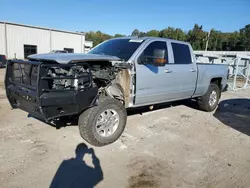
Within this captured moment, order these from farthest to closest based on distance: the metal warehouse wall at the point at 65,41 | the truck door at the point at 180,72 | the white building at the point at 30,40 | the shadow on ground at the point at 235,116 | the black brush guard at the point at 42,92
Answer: the metal warehouse wall at the point at 65,41 → the white building at the point at 30,40 → the shadow on ground at the point at 235,116 → the truck door at the point at 180,72 → the black brush guard at the point at 42,92

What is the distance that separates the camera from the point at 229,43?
247 ft

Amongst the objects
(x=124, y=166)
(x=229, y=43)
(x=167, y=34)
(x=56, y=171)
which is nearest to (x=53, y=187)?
(x=56, y=171)

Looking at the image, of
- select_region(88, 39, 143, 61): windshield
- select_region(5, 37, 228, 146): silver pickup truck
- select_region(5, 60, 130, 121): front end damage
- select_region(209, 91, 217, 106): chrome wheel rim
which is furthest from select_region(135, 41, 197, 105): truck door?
select_region(209, 91, 217, 106): chrome wheel rim

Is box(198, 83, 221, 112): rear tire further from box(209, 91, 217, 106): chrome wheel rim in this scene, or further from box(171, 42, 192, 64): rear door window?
box(171, 42, 192, 64): rear door window

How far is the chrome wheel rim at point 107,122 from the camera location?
3.78m

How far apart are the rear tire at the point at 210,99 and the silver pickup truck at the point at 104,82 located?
2.17 feet

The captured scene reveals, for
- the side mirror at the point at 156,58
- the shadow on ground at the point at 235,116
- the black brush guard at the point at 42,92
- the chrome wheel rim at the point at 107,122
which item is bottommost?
the shadow on ground at the point at 235,116

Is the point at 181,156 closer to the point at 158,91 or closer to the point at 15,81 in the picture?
the point at 158,91

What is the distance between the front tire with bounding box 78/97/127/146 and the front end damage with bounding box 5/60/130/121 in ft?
0.59

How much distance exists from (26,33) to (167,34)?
57.8 m

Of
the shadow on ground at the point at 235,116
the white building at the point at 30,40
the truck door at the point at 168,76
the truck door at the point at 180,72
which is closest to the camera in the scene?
the truck door at the point at 168,76

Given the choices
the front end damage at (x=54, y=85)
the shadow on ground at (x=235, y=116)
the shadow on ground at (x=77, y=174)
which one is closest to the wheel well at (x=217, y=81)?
the shadow on ground at (x=235, y=116)

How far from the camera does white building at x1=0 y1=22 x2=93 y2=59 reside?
2456 centimetres

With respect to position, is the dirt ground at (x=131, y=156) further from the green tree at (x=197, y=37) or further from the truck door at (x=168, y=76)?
the green tree at (x=197, y=37)
